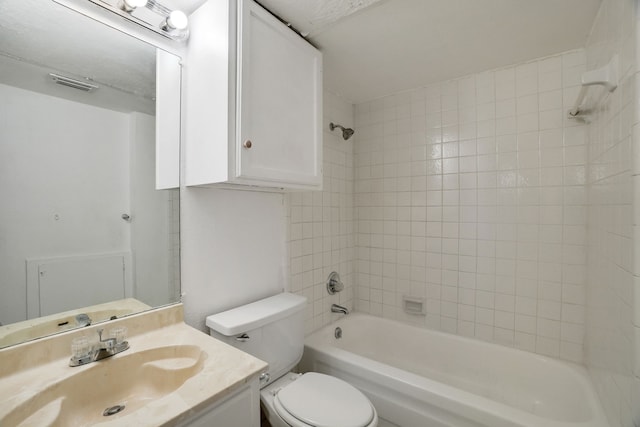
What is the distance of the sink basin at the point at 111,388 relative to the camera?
76 centimetres

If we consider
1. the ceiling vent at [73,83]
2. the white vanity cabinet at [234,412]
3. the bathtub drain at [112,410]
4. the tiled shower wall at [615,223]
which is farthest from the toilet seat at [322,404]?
the ceiling vent at [73,83]

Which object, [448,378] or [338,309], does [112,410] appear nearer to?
[338,309]

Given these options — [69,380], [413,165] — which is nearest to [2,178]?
[69,380]

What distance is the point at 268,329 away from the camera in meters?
1.33

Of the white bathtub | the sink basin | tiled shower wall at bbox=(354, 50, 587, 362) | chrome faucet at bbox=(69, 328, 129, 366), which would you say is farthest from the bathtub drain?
tiled shower wall at bbox=(354, 50, 587, 362)

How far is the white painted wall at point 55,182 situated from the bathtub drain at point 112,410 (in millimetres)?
417

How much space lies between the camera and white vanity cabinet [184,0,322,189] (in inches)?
43.4

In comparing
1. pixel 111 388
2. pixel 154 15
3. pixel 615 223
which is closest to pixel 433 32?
pixel 615 223

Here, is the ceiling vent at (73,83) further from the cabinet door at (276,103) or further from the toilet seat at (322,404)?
the toilet seat at (322,404)

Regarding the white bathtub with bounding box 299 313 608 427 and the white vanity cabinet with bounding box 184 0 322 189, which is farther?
the white bathtub with bounding box 299 313 608 427

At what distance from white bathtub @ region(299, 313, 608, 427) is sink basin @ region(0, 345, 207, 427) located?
0.87 metres

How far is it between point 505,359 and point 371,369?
940mm

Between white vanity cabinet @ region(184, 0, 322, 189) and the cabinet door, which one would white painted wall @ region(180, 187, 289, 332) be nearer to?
white vanity cabinet @ region(184, 0, 322, 189)

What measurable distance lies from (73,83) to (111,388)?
3.56 ft
